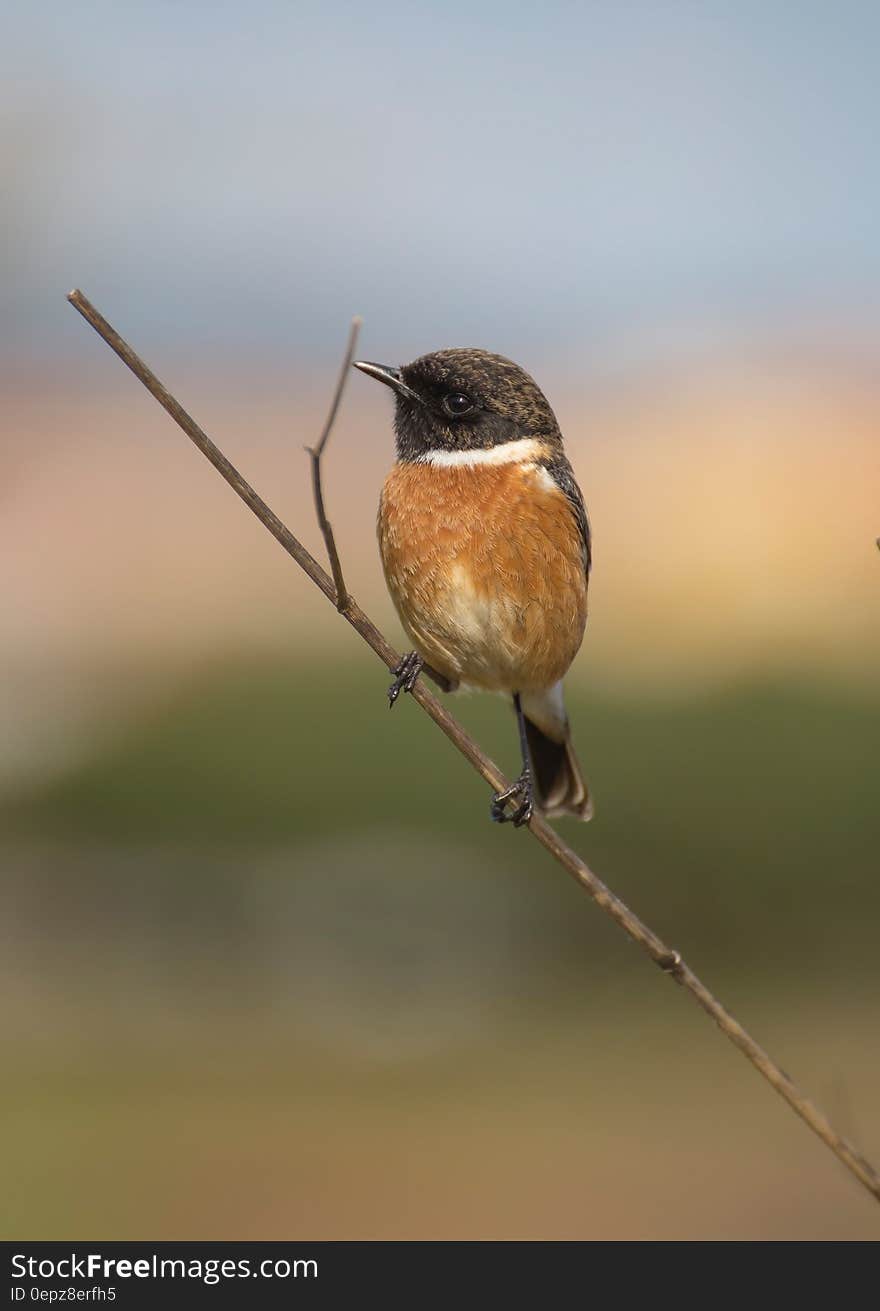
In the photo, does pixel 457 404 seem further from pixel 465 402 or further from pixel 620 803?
pixel 620 803

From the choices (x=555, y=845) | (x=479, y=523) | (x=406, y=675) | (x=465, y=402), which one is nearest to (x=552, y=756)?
(x=479, y=523)

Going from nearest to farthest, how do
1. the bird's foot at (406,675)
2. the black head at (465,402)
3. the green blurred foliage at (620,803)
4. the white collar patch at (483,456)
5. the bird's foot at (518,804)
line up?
the bird's foot at (406,675) < the bird's foot at (518,804) < the black head at (465,402) < the white collar patch at (483,456) < the green blurred foliage at (620,803)

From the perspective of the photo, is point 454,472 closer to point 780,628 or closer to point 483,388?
point 483,388

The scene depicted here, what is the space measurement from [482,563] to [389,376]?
63 centimetres

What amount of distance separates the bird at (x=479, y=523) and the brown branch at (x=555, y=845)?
1304 mm

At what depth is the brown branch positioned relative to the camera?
93.0 inches

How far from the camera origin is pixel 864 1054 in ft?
41.8

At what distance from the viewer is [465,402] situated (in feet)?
14.8

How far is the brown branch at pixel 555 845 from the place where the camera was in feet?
7.75

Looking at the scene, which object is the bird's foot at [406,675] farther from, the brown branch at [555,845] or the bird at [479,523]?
the brown branch at [555,845]

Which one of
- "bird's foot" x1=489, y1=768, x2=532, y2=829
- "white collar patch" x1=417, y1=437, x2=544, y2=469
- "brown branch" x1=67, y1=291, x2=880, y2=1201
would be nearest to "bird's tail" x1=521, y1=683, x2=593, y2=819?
"bird's foot" x1=489, y1=768, x2=532, y2=829

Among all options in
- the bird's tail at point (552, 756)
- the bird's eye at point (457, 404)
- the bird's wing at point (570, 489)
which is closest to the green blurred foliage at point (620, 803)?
the bird's tail at point (552, 756)

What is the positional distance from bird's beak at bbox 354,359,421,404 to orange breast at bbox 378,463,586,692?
25 centimetres

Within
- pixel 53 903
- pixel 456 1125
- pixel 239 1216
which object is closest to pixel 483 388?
pixel 239 1216
